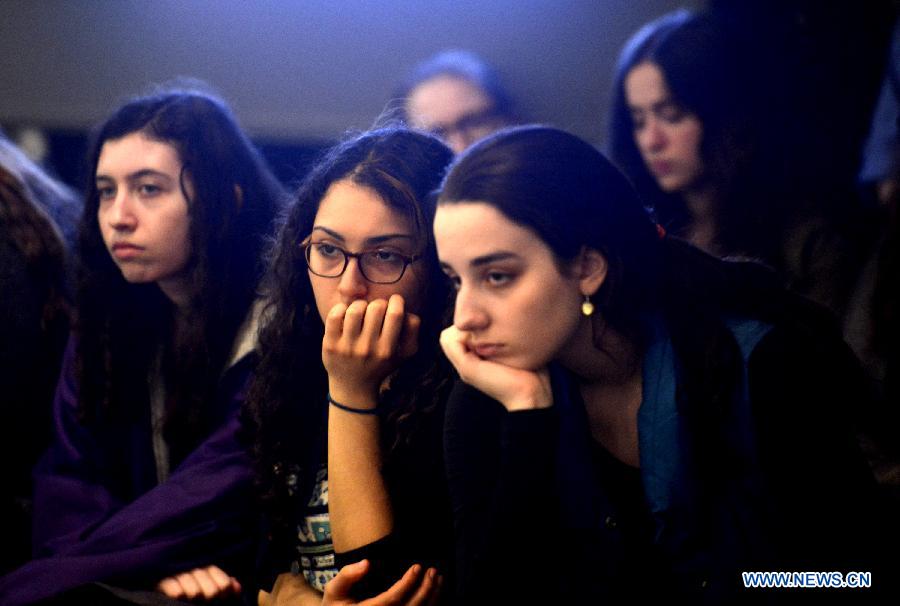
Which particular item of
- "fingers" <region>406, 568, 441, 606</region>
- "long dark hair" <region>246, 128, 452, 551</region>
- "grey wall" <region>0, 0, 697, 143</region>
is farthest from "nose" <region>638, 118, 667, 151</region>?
"grey wall" <region>0, 0, 697, 143</region>

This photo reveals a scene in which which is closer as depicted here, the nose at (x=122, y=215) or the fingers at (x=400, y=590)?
the fingers at (x=400, y=590)

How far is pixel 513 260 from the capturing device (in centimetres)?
98

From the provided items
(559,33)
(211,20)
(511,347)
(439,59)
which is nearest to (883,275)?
(511,347)

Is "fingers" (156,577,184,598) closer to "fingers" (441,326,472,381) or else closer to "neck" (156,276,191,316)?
"neck" (156,276,191,316)

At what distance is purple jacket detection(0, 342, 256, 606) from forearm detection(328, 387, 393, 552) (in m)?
0.25

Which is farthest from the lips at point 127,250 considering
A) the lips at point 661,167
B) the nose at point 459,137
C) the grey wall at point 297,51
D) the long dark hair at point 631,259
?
the grey wall at point 297,51

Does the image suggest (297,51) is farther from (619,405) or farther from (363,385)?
(619,405)

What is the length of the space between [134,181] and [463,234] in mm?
723

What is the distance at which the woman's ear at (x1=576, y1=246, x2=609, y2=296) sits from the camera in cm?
101

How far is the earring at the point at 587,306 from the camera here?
1010 millimetres

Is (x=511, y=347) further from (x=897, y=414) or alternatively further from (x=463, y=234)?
(x=897, y=414)

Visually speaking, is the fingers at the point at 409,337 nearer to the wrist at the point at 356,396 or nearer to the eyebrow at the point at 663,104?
the wrist at the point at 356,396

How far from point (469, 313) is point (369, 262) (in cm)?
21

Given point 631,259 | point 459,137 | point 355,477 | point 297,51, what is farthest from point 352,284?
point 297,51
